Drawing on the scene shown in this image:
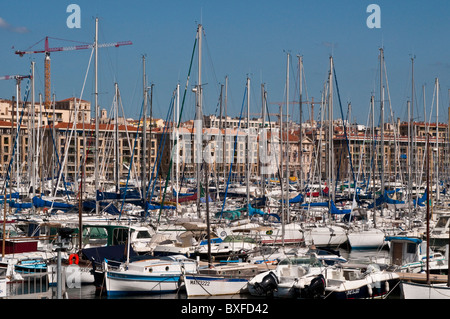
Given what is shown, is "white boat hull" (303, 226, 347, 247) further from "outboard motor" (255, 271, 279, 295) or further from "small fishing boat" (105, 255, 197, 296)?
"outboard motor" (255, 271, 279, 295)

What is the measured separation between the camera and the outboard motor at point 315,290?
23.1 meters

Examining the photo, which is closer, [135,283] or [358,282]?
[358,282]

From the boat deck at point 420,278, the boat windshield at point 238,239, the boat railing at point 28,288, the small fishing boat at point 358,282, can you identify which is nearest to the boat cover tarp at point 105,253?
the boat railing at point 28,288

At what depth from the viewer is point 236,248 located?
31.6 meters

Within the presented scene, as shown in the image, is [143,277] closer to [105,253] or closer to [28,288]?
[105,253]

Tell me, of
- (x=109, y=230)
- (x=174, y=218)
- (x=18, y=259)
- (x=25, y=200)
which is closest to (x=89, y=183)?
(x=25, y=200)

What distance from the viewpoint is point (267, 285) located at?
79.2 ft

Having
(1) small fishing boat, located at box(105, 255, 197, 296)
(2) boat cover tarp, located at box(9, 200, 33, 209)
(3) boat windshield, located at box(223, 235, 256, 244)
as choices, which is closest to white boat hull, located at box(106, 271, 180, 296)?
(1) small fishing boat, located at box(105, 255, 197, 296)

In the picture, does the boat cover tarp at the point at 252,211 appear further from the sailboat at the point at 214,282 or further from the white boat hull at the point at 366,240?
the sailboat at the point at 214,282

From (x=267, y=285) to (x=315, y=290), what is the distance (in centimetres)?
175

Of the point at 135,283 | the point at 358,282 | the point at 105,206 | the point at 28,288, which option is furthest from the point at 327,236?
the point at 28,288

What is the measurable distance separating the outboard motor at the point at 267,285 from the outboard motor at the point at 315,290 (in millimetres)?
1212

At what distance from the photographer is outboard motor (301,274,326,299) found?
23.1 meters
